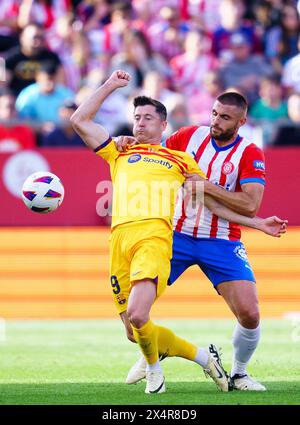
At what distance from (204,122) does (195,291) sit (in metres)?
2.52

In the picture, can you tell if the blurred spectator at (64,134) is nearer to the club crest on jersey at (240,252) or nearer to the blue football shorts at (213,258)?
the blue football shorts at (213,258)

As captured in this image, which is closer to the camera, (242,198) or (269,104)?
(242,198)

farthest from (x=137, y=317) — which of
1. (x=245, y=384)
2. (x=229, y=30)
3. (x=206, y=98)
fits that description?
(x=229, y=30)

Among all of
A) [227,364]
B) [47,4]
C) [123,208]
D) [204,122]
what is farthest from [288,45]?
[123,208]

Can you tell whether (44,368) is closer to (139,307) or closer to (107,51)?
(139,307)

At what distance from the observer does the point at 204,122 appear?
15789 millimetres

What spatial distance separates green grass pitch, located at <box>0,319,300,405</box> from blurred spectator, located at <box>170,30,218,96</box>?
441 centimetres

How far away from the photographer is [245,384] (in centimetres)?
870

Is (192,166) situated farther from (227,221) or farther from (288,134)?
(288,134)

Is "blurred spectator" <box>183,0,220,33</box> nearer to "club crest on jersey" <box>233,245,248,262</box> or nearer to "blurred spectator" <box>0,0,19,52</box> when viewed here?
"blurred spectator" <box>0,0,19,52</box>

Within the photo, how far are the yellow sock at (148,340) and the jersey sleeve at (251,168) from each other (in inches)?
59.7

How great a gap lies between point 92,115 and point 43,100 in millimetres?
7836

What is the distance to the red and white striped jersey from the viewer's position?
8.86m
